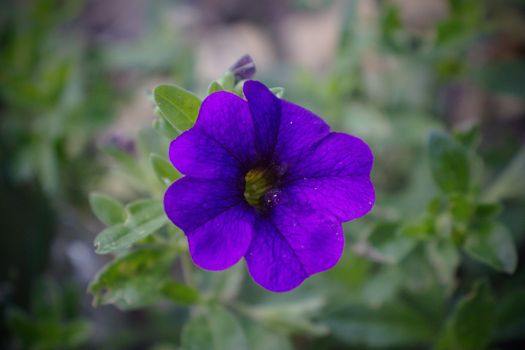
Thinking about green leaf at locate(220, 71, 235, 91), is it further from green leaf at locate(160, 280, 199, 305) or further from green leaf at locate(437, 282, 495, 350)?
green leaf at locate(437, 282, 495, 350)

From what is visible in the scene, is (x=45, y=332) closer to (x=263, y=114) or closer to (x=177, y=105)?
(x=177, y=105)

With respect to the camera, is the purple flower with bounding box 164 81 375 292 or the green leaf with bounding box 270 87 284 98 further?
the green leaf with bounding box 270 87 284 98

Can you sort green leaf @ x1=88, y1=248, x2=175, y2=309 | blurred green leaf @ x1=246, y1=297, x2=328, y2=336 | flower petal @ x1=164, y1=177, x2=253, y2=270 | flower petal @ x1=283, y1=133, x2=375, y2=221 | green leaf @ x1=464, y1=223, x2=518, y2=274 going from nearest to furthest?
flower petal @ x1=164, y1=177, x2=253, y2=270, flower petal @ x1=283, y1=133, x2=375, y2=221, green leaf @ x1=88, y1=248, x2=175, y2=309, green leaf @ x1=464, y1=223, x2=518, y2=274, blurred green leaf @ x1=246, y1=297, x2=328, y2=336

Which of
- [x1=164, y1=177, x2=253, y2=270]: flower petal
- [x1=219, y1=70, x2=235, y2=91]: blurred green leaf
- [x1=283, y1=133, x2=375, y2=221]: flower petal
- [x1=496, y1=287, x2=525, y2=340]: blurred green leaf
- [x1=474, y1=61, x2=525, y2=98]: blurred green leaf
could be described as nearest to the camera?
[x1=164, y1=177, x2=253, y2=270]: flower petal

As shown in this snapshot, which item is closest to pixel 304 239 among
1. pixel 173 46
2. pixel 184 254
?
pixel 184 254

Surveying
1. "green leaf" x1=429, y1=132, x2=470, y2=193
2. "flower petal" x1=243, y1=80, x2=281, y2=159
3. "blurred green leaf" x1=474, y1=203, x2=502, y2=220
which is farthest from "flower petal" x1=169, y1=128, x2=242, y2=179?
"blurred green leaf" x1=474, y1=203, x2=502, y2=220

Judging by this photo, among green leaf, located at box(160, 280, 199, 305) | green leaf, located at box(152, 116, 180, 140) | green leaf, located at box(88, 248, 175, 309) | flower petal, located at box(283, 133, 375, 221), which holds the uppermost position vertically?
green leaf, located at box(152, 116, 180, 140)

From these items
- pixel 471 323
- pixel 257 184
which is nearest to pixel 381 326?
pixel 471 323
